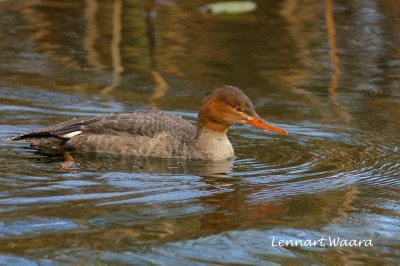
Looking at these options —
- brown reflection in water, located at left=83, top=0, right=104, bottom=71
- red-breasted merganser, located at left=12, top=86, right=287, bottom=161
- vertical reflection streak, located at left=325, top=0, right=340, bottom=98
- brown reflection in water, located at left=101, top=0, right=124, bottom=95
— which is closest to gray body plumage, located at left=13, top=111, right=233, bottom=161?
red-breasted merganser, located at left=12, top=86, right=287, bottom=161

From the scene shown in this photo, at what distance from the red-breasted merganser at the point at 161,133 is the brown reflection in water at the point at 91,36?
3.05m

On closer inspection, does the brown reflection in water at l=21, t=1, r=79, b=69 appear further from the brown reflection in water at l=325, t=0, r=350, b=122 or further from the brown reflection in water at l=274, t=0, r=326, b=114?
the brown reflection in water at l=325, t=0, r=350, b=122

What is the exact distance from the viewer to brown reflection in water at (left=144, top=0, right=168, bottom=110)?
12260 mm

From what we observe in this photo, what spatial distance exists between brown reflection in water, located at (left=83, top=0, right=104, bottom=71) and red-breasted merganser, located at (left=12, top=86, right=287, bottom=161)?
Answer: 305 centimetres

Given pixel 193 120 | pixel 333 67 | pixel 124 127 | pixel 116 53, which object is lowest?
pixel 193 120

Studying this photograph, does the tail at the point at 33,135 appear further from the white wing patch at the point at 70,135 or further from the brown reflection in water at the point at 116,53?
the brown reflection in water at the point at 116,53

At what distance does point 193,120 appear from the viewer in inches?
453

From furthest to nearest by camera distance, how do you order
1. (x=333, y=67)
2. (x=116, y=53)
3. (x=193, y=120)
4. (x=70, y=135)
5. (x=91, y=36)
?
(x=91, y=36) < (x=116, y=53) < (x=333, y=67) < (x=193, y=120) < (x=70, y=135)

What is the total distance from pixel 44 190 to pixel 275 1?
960 cm

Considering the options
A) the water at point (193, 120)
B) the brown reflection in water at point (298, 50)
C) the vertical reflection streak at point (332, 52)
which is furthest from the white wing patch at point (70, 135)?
the vertical reflection streak at point (332, 52)

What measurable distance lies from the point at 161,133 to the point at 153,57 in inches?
152

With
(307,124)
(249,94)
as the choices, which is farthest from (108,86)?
(307,124)

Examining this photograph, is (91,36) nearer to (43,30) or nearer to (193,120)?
(43,30)

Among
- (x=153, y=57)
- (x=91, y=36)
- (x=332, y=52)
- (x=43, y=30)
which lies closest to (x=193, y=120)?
(x=153, y=57)
